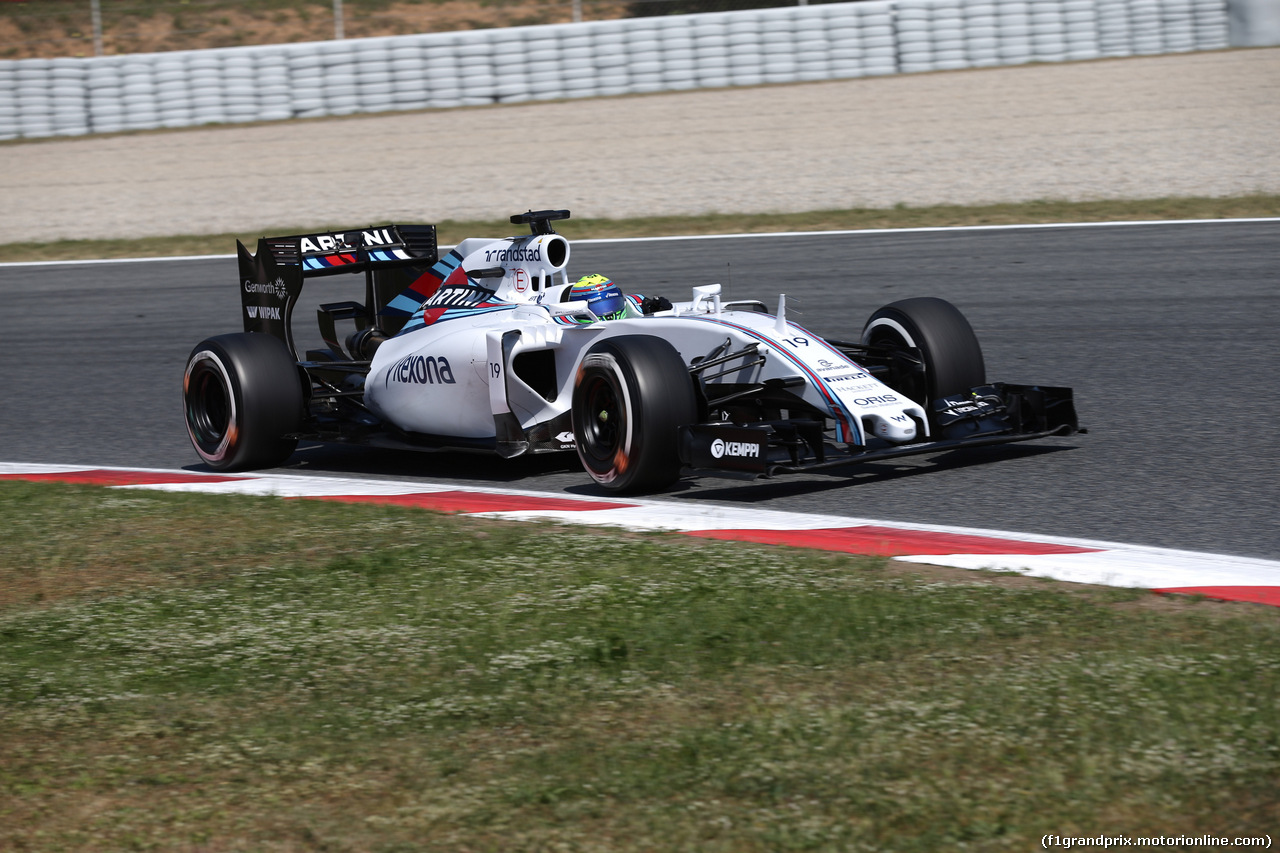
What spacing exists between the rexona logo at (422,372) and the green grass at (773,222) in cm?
754

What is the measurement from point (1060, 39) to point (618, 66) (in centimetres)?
571

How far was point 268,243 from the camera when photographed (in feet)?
26.2

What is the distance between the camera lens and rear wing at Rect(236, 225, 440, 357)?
25.8ft

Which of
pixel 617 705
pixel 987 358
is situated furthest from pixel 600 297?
pixel 617 705

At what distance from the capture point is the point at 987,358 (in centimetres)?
905

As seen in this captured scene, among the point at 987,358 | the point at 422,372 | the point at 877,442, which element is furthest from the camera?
the point at 987,358

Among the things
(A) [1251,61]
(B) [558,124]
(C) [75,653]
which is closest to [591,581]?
(C) [75,653]

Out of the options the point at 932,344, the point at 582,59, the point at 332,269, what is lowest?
the point at 932,344

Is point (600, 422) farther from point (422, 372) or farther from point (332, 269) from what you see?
point (332, 269)

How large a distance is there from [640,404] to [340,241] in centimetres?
269

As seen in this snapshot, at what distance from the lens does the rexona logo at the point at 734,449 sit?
231 inches

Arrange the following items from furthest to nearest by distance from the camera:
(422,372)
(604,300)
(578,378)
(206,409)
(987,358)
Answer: (987,358), (206,409), (422,372), (604,300), (578,378)

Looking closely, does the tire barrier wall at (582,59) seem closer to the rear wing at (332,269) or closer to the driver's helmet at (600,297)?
the rear wing at (332,269)

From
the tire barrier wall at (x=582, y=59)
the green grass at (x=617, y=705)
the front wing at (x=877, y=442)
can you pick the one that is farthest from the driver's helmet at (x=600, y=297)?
the tire barrier wall at (x=582, y=59)
